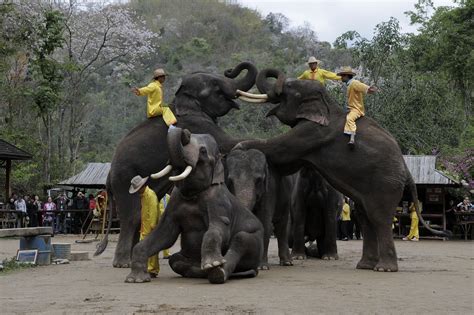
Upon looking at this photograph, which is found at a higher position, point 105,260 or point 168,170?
point 168,170

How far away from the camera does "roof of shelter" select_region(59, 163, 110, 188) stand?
30.5 metres

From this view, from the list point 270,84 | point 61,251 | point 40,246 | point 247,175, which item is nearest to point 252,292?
point 247,175

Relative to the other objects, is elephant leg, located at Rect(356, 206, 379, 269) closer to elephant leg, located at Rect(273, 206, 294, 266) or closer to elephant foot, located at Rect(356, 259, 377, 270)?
elephant foot, located at Rect(356, 259, 377, 270)

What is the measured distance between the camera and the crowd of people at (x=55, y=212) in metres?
27.8

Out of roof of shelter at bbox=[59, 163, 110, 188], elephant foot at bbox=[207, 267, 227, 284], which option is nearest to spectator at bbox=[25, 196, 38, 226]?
roof of shelter at bbox=[59, 163, 110, 188]

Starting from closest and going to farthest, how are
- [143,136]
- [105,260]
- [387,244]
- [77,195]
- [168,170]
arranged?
1. [168,170]
2. [387,244]
3. [143,136]
4. [105,260]
5. [77,195]

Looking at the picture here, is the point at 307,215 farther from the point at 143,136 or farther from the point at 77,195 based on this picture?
the point at 77,195

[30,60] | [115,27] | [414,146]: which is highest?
[115,27]

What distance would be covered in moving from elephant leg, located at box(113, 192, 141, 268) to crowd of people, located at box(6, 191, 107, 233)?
49.7 ft

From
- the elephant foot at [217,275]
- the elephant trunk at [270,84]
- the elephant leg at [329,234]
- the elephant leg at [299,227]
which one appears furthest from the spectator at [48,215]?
the elephant foot at [217,275]

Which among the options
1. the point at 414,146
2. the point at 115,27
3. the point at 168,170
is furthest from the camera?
the point at 115,27

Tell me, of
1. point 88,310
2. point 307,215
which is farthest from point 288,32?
point 88,310

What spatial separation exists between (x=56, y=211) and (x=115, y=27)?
15.0 m

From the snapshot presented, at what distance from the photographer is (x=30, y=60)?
1220 inches
